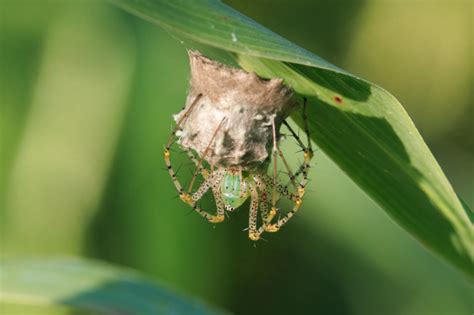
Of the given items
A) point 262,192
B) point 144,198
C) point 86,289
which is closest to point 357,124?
point 262,192

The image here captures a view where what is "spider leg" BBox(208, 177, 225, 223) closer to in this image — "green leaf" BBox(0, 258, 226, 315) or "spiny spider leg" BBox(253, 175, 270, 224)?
"spiny spider leg" BBox(253, 175, 270, 224)

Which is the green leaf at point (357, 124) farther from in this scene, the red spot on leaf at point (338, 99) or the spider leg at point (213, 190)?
the spider leg at point (213, 190)

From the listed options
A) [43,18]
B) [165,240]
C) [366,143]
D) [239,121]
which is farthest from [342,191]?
[43,18]

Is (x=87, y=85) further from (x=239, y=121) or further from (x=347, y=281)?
(x=239, y=121)

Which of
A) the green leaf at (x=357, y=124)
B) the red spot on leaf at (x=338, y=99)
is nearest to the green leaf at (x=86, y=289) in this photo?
the green leaf at (x=357, y=124)

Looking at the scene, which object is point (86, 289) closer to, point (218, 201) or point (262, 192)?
point (218, 201)
